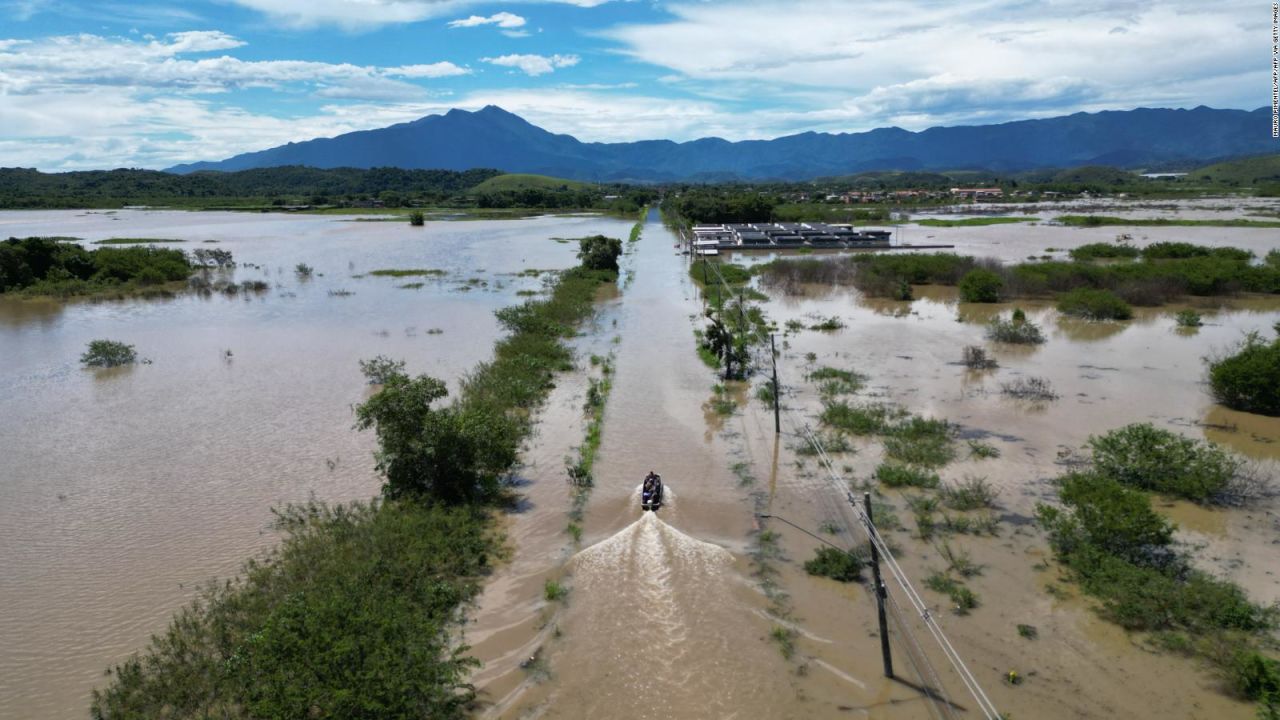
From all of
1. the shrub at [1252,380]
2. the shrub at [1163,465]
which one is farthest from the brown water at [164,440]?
the shrub at [1252,380]

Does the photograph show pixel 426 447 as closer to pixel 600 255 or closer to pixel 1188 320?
pixel 1188 320

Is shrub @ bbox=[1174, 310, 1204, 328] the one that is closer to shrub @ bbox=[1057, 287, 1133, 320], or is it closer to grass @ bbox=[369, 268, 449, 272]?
shrub @ bbox=[1057, 287, 1133, 320]

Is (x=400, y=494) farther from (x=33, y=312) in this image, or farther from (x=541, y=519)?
(x=33, y=312)

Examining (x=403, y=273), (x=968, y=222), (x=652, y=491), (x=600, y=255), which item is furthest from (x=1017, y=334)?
(x=968, y=222)

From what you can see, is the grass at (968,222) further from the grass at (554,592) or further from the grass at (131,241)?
the grass at (131,241)

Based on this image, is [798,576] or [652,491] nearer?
[798,576]
